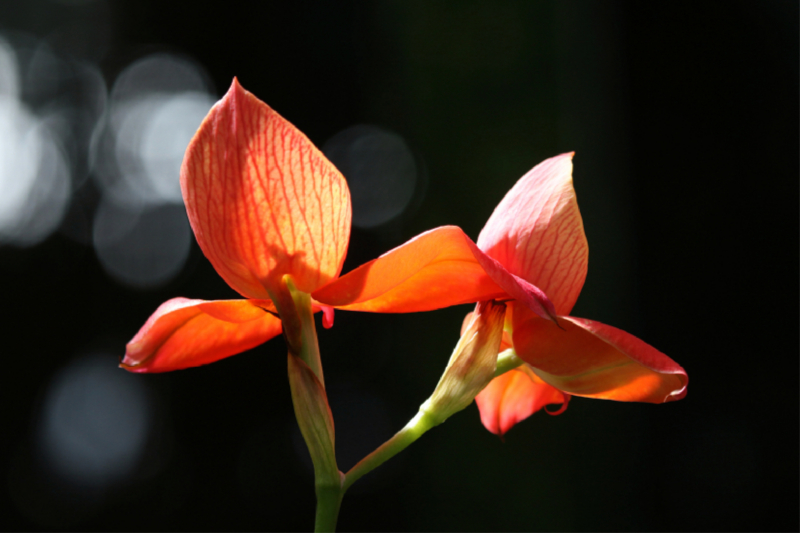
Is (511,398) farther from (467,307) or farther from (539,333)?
(467,307)

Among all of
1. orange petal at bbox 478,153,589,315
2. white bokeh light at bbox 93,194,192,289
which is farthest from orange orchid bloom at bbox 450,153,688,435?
white bokeh light at bbox 93,194,192,289

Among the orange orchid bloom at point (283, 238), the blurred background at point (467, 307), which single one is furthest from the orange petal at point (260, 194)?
the blurred background at point (467, 307)

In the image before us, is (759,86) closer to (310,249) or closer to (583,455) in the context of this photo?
(583,455)

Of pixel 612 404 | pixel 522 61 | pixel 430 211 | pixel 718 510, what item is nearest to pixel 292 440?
pixel 430 211

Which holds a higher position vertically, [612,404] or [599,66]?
[599,66]

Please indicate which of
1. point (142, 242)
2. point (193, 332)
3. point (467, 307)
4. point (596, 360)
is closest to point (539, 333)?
point (596, 360)

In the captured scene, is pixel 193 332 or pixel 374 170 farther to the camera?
pixel 374 170

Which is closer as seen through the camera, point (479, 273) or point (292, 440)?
point (479, 273)
